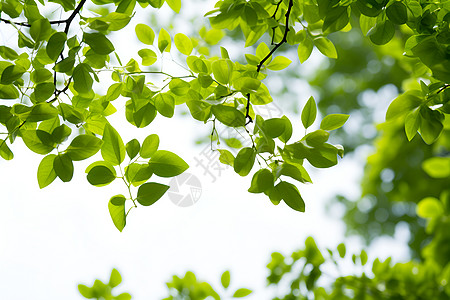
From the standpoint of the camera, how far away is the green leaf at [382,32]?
86 cm

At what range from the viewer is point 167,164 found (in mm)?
778

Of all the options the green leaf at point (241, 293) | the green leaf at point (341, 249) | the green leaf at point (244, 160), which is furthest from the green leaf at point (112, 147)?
the green leaf at point (341, 249)

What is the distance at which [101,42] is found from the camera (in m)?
0.75

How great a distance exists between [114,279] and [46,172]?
2.77 feet

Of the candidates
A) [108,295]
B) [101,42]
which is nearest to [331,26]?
[101,42]

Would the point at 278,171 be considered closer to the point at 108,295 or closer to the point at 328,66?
the point at 108,295

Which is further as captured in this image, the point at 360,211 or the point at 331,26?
the point at 360,211

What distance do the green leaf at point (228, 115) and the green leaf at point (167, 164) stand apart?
0.11 metres

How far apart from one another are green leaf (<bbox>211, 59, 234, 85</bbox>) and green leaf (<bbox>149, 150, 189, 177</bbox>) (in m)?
0.17

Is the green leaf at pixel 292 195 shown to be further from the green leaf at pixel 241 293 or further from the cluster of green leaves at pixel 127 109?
the green leaf at pixel 241 293

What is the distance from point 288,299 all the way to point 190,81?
4.83ft

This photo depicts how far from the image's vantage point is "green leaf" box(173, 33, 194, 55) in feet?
3.15

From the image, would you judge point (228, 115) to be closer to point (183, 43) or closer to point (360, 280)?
point (183, 43)

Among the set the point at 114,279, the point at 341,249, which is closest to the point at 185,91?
the point at 114,279
